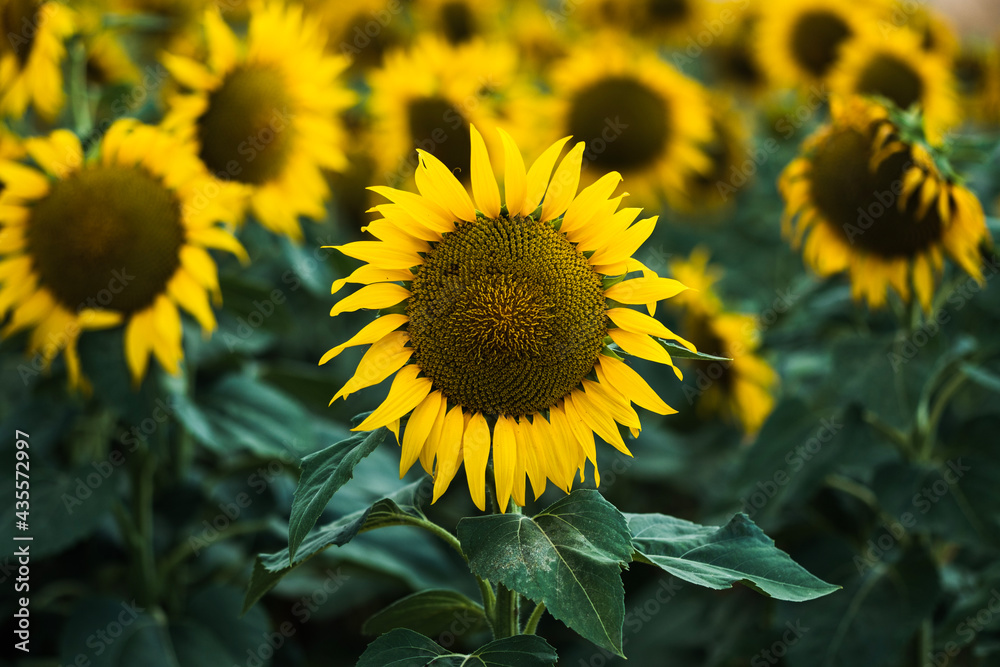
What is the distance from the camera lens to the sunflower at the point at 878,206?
Result: 1901mm

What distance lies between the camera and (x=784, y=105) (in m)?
4.41

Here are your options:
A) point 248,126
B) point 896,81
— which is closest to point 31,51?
point 248,126

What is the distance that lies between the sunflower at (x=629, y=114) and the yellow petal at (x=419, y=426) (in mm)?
2524

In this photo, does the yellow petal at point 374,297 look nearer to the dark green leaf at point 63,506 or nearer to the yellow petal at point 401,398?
the yellow petal at point 401,398

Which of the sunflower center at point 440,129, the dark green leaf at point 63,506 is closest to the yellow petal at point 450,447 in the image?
the dark green leaf at point 63,506

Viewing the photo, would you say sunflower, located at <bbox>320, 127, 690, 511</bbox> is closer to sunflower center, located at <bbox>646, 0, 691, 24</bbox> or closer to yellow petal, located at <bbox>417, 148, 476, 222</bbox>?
yellow petal, located at <bbox>417, 148, 476, 222</bbox>

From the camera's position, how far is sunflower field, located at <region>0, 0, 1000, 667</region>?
46.1 inches

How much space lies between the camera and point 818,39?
3.79m

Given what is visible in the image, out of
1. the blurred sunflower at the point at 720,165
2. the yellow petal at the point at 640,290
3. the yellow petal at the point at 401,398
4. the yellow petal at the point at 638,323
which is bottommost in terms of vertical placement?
the blurred sunflower at the point at 720,165

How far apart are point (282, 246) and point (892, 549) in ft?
6.25

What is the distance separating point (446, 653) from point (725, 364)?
6.43 ft

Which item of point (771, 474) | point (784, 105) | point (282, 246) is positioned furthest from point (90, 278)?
point (784, 105)

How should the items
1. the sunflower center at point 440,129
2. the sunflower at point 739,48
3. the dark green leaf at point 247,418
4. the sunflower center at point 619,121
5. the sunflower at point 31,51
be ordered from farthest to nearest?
the sunflower at point 739,48
the sunflower center at point 619,121
the sunflower center at point 440,129
the sunflower at point 31,51
the dark green leaf at point 247,418

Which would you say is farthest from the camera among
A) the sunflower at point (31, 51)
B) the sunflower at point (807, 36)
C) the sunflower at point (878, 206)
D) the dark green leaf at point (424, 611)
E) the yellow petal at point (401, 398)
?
the sunflower at point (807, 36)
